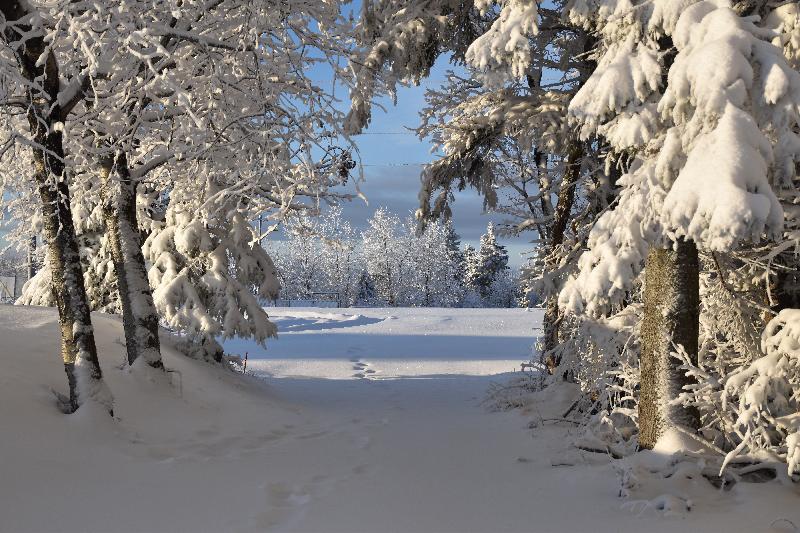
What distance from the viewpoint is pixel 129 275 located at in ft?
27.1

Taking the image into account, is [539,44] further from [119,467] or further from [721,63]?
[119,467]

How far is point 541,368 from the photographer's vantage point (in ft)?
32.9

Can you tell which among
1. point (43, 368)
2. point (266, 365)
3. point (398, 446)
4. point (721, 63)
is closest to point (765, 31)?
point (721, 63)

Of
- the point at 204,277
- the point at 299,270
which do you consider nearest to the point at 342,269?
the point at 299,270

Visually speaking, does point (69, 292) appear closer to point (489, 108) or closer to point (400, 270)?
point (489, 108)

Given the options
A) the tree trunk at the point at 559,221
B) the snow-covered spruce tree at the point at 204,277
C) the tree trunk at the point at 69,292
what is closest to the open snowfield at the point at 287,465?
the tree trunk at the point at 69,292

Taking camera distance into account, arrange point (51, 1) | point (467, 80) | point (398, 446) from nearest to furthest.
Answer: point (51, 1), point (398, 446), point (467, 80)

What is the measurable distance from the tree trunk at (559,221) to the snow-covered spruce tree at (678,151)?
332cm

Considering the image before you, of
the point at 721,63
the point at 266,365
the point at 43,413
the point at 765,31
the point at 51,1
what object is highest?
the point at 51,1

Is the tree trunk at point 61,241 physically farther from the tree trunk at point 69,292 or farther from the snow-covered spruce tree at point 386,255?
the snow-covered spruce tree at point 386,255

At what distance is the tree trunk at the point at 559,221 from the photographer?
8688 millimetres

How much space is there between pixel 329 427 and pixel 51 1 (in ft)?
19.3

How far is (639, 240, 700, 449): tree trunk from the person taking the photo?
15.8 ft

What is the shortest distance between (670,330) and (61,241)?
610cm
